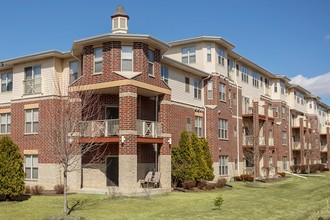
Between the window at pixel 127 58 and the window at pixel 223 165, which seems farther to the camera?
the window at pixel 223 165

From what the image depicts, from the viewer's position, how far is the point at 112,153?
28.0m

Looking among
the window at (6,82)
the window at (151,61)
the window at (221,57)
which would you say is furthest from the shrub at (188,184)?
the window at (6,82)

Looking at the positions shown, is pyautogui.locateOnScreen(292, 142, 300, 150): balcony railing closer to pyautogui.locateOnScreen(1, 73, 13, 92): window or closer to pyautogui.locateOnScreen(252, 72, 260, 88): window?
pyautogui.locateOnScreen(252, 72, 260, 88): window

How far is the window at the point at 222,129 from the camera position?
37.8m

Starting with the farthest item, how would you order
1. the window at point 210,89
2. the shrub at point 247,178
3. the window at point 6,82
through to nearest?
the shrub at point 247,178
the window at point 210,89
the window at point 6,82

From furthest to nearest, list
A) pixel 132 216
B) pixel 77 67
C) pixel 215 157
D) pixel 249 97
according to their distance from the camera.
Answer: pixel 249 97 → pixel 215 157 → pixel 77 67 → pixel 132 216

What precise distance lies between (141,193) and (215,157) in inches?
516

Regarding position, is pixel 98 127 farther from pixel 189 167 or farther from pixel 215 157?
pixel 215 157

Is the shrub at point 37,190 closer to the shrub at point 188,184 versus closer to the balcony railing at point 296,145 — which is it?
the shrub at point 188,184

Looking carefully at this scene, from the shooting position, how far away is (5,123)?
3284 centimetres

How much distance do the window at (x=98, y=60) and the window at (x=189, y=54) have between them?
13203 millimetres

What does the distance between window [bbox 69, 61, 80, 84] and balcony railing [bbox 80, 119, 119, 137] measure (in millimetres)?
4092

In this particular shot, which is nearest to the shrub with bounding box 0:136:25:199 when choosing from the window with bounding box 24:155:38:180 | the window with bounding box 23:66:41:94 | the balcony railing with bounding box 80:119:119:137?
the balcony railing with bounding box 80:119:119:137

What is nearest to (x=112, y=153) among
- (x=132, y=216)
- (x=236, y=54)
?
(x=132, y=216)
